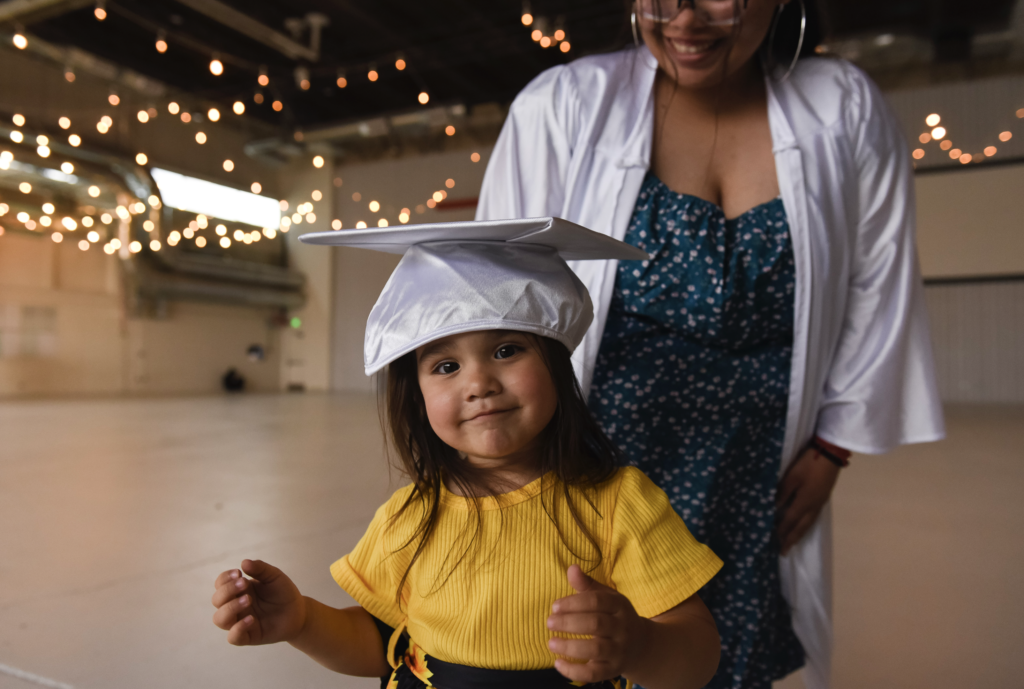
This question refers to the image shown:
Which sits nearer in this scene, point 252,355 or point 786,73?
point 786,73

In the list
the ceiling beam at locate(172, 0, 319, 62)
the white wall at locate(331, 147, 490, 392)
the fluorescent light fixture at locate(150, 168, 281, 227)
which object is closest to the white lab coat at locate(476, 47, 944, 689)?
the ceiling beam at locate(172, 0, 319, 62)

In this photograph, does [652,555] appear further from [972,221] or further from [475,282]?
[972,221]

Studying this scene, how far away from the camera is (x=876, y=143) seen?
34.6 inches

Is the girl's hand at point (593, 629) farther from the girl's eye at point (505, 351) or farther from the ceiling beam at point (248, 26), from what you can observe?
the ceiling beam at point (248, 26)

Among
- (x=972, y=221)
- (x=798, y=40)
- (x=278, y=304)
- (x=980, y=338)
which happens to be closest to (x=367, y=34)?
(x=278, y=304)

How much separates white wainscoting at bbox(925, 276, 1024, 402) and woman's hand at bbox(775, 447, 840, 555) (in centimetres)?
852

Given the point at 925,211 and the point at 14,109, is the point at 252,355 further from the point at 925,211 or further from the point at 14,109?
the point at 925,211

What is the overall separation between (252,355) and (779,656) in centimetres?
1162

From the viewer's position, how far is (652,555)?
61cm

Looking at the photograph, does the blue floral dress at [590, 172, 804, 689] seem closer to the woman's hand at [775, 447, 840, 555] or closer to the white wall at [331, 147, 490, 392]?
the woman's hand at [775, 447, 840, 555]

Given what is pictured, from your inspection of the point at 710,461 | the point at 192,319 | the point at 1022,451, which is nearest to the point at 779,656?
the point at 710,461

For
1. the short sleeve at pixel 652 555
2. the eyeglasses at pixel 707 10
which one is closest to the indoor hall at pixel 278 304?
the eyeglasses at pixel 707 10

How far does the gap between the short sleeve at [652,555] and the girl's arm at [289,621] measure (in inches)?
10.4

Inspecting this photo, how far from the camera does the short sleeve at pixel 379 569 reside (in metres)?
0.68
